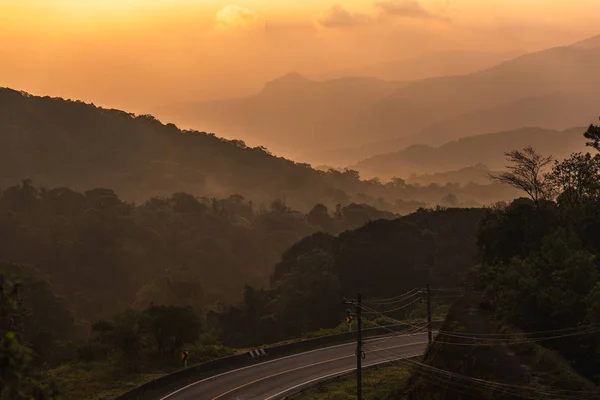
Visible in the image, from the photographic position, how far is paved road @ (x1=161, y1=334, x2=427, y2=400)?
1526 inches

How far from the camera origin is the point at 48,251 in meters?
130

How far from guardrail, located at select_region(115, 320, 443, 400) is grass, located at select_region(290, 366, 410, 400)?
8.49 meters

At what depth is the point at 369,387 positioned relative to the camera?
38.7 meters

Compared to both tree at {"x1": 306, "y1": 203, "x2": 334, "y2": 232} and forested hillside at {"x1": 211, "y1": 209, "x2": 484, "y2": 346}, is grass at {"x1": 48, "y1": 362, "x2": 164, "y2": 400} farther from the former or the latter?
tree at {"x1": 306, "y1": 203, "x2": 334, "y2": 232}

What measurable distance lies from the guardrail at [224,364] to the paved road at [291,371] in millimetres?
970

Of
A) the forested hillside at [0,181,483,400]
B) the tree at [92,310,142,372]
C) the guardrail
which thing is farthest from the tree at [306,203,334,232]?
the tree at [92,310,142,372]

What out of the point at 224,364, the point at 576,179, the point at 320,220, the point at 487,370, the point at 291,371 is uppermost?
the point at 320,220

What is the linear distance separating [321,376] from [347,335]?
12135mm

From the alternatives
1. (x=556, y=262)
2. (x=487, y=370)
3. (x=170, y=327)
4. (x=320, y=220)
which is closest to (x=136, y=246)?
(x=320, y=220)

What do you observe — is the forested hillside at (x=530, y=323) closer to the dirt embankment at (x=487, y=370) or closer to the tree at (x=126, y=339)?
the dirt embankment at (x=487, y=370)

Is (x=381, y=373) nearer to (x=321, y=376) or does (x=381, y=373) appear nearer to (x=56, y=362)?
(x=321, y=376)

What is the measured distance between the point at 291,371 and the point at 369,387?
721 cm

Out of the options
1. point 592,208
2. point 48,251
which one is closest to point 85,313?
point 48,251

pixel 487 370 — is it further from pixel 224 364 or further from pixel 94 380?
pixel 94 380
